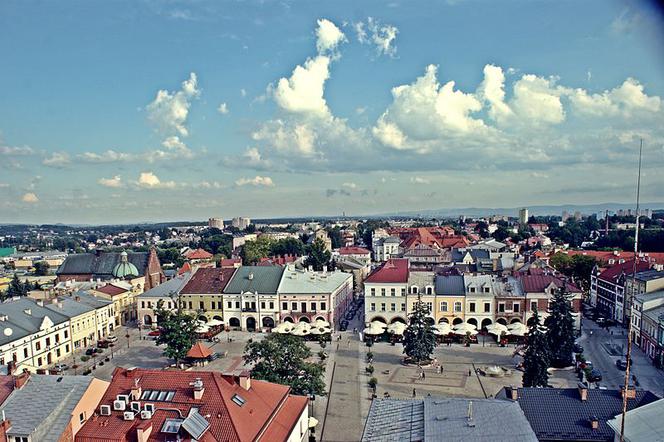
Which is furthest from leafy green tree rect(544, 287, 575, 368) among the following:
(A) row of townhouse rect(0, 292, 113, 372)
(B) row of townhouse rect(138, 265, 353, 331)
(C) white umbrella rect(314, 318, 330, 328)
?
(A) row of townhouse rect(0, 292, 113, 372)

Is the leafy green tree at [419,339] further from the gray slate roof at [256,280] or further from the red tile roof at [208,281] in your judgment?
the red tile roof at [208,281]

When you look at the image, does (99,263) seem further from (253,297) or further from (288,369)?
(288,369)

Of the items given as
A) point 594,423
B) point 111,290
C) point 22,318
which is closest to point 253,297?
point 111,290

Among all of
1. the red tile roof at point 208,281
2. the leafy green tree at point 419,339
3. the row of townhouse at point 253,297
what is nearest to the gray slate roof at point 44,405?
the leafy green tree at point 419,339

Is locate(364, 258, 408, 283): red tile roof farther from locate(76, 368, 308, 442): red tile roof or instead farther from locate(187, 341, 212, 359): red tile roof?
locate(76, 368, 308, 442): red tile roof

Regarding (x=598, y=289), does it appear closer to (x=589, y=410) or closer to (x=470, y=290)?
(x=470, y=290)

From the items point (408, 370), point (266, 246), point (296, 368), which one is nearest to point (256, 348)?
point (296, 368)
